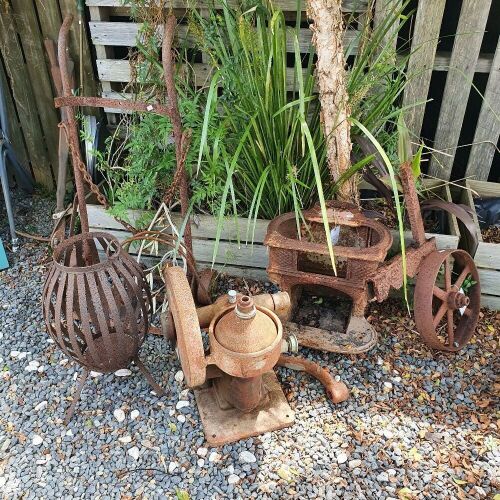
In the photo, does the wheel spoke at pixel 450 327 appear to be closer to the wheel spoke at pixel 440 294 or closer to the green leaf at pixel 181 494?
the wheel spoke at pixel 440 294

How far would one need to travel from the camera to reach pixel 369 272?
7.75ft

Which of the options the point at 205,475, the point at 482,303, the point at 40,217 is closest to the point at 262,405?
the point at 205,475

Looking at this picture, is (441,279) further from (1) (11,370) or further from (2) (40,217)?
(2) (40,217)

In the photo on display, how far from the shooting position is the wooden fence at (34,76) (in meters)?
3.23

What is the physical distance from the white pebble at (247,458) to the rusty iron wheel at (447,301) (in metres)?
0.93

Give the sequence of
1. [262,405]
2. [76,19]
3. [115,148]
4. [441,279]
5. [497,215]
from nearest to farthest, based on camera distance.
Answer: [262,405] < [441,279] < [497,215] < [76,19] < [115,148]

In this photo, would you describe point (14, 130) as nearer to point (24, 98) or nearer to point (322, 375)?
point (24, 98)

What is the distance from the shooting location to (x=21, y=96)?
3535mm

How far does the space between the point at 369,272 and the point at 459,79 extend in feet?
4.15

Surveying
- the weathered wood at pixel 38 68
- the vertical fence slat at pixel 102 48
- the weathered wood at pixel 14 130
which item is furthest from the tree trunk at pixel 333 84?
the weathered wood at pixel 14 130

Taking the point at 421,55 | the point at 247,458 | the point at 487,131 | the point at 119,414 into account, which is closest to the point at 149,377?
the point at 119,414

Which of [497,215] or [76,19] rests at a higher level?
[76,19]

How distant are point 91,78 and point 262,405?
2.30m

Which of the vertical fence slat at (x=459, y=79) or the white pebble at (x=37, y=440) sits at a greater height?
the vertical fence slat at (x=459, y=79)
